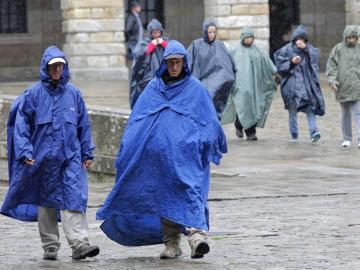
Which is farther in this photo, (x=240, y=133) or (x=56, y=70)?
(x=240, y=133)

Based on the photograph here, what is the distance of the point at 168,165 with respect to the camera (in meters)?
10.1

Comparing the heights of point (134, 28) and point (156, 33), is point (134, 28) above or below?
below

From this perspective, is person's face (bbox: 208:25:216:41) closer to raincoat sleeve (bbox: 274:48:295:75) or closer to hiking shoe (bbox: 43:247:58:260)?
raincoat sleeve (bbox: 274:48:295:75)

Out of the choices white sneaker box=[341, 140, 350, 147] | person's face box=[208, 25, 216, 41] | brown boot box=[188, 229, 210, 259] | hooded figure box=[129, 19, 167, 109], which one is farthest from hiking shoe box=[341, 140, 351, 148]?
brown boot box=[188, 229, 210, 259]

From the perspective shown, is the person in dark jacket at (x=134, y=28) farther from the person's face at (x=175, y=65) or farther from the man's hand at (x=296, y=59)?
the person's face at (x=175, y=65)

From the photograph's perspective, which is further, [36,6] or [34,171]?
[36,6]

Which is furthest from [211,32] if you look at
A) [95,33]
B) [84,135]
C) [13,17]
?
[13,17]

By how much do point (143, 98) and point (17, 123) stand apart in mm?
863

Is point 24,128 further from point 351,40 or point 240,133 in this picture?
point 240,133

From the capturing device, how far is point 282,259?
10156 mm

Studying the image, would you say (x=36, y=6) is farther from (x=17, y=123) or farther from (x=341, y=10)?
(x=17, y=123)

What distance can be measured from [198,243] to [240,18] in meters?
23.4

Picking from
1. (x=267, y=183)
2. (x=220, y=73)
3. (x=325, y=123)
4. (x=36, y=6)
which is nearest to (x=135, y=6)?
(x=36, y=6)

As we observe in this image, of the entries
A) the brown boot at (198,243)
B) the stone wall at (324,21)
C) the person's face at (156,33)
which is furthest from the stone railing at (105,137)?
the stone wall at (324,21)
